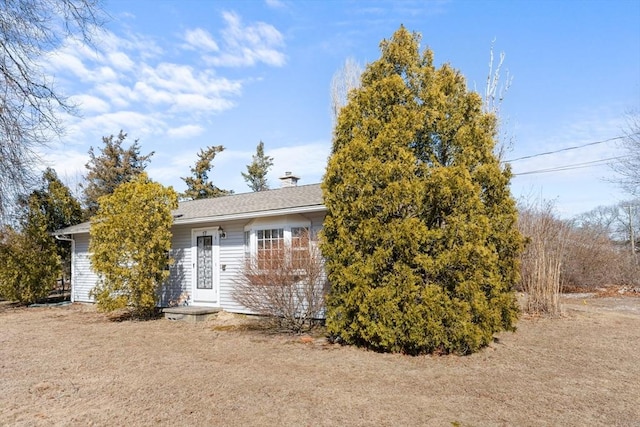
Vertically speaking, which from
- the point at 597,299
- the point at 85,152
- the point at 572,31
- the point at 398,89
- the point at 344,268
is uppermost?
Result: the point at 85,152

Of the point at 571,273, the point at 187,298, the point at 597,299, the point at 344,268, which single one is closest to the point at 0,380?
the point at 344,268

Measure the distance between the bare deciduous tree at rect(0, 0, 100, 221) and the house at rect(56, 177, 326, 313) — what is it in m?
4.02

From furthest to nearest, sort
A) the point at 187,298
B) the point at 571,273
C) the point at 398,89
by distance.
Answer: the point at 571,273 < the point at 187,298 < the point at 398,89

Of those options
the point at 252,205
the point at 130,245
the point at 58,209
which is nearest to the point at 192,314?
the point at 130,245

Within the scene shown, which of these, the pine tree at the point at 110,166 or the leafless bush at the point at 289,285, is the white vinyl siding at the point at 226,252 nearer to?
the leafless bush at the point at 289,285

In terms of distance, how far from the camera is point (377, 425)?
11.5 ft

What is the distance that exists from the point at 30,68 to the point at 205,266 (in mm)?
5888

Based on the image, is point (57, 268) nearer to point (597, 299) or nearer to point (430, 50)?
point (430, 50)

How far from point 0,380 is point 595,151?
18.8 metres

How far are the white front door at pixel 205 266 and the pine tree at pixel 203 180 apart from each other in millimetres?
17232

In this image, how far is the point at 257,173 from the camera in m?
34.1

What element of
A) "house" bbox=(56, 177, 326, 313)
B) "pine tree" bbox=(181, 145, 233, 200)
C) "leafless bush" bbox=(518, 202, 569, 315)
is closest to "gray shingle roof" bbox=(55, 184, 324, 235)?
"house" bbox=(56, 177, 326, 313)

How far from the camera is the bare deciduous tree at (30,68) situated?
5.83 meters

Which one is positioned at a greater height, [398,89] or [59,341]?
[398,89]
